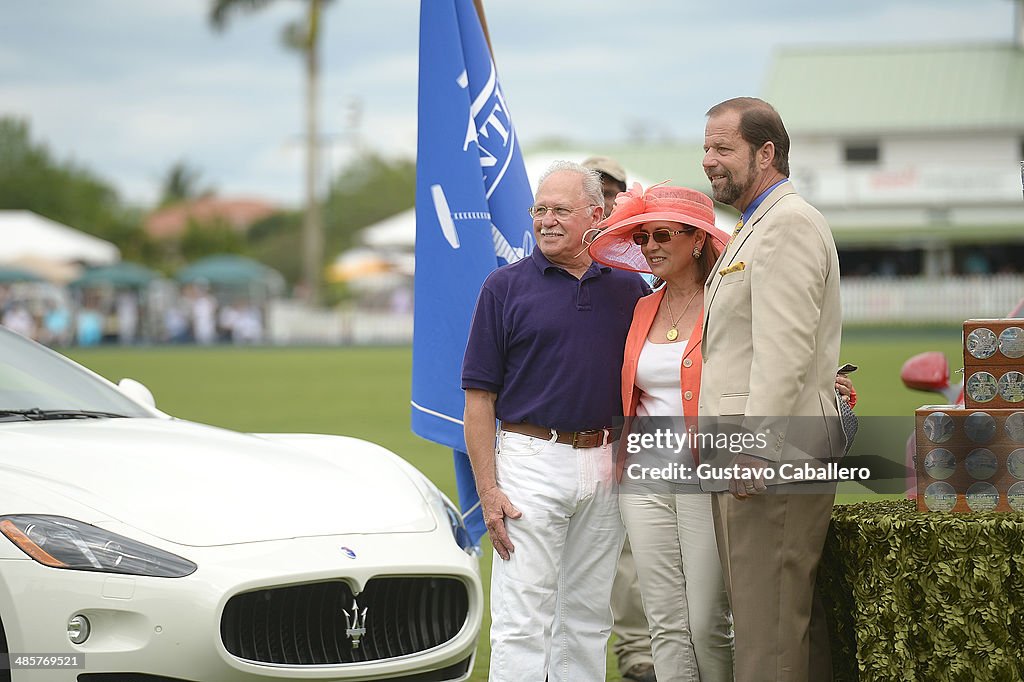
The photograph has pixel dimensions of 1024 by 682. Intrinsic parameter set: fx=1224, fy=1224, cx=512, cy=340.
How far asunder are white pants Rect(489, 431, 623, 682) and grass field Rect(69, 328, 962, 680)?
1.10 metres

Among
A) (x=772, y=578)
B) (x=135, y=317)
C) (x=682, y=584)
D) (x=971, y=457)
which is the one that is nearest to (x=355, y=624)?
(x=682, y=584)

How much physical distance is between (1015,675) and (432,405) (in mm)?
2526

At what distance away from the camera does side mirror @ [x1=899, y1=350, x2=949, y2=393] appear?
583cm

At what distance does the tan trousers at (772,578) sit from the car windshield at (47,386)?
2728 mm

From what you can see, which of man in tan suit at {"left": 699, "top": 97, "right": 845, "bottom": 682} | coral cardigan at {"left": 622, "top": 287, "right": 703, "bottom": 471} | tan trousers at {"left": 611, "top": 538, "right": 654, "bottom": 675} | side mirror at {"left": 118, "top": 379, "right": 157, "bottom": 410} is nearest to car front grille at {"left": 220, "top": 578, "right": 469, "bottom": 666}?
coral cardigan at {"left": 622, "top": 287, "right": 703, "bottom": 471}

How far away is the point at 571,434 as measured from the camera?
13.4ft

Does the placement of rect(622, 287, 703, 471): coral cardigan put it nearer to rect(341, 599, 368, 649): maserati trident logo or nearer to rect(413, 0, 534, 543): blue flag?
rect(341, 599, 368, 649): maserati trident logo

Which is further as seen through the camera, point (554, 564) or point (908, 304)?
point (908, 304)

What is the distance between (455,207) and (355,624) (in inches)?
76.0

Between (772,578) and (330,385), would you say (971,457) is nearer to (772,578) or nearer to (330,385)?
(772,578)

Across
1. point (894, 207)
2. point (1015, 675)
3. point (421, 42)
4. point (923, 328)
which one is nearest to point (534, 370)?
point (1015, 675)

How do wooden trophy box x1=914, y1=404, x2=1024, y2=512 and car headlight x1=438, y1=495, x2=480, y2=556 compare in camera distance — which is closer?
wooden trophy box x1=914, y1=404, x2=1024, y2=512

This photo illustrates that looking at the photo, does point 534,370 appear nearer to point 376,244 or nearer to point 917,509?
point 917,509

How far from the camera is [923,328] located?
104 feet
